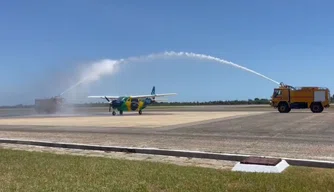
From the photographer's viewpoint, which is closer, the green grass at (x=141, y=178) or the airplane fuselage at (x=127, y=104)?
the green grass at (x=141, y=178)

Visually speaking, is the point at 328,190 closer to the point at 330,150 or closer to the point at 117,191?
the point at 117,191

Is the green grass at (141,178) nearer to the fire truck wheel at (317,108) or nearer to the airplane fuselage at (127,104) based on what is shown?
the fire truck wheel at (317,108)

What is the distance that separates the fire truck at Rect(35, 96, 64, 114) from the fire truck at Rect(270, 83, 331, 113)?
2953 cm

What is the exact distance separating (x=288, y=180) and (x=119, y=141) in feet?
28.8

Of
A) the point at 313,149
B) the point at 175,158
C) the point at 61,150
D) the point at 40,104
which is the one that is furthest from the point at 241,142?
the point at 40,104

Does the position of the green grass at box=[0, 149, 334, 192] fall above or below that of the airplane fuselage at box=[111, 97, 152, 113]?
below

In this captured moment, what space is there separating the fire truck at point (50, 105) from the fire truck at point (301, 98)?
29525 millimetres

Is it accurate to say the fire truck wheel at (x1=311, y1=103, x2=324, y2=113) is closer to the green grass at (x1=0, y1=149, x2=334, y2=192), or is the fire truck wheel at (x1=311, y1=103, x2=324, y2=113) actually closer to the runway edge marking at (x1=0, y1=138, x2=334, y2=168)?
the runway edge marking at (x1=0, y1=138, x2=334, y2=168)

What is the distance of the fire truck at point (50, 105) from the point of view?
176 feet

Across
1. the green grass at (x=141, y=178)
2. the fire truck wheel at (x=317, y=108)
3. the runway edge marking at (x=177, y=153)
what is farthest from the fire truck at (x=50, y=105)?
the green grass at (x=141, y=178)

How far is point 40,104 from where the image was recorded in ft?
178

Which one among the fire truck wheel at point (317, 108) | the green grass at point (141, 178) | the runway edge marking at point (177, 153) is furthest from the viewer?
the fire truck wheel at point (317, 108)

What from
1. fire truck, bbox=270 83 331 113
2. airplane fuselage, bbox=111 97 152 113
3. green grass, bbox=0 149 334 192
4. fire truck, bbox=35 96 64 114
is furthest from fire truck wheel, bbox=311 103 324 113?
fire truck, bbox=35 96 64 114

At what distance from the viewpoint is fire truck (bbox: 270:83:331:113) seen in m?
39.4
